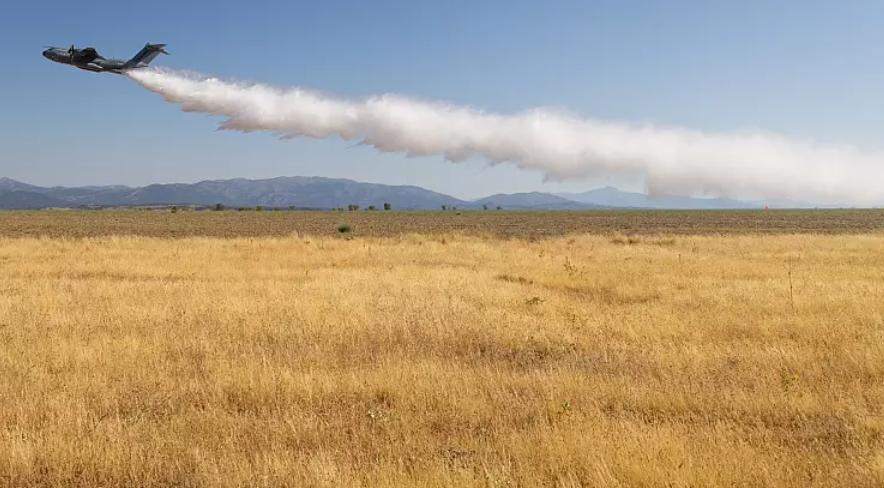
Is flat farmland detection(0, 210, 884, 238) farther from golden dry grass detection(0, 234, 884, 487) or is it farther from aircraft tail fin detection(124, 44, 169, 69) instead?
golden dry grass detection(0, 234, 884, 487)

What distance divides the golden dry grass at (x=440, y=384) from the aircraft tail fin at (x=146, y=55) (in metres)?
17.0

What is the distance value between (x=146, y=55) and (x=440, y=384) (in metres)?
29.5

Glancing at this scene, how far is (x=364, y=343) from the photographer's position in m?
10.5

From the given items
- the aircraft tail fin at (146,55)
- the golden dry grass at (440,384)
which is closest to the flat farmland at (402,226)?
the aircraft tail fin at (146,55)

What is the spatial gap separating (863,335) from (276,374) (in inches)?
366

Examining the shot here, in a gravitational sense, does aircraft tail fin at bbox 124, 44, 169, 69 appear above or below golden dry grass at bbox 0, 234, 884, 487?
above

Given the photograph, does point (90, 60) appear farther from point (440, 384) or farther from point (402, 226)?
point (402, 226)

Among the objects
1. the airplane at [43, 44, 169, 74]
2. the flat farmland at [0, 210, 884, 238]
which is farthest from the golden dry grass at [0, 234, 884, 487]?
the flat farmland at [0, 210, 884, 238]

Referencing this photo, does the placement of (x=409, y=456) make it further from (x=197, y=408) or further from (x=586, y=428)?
(x=197, y=408)

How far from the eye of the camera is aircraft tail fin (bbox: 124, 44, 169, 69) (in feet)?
102

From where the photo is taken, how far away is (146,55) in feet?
103

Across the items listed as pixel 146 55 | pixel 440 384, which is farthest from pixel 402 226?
pixel 440 384

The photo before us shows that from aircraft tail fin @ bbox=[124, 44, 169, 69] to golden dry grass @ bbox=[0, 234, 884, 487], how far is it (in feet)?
55.8

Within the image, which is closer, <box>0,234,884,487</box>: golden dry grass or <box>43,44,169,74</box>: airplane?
<box>0,234,884,487</box>: golden dry grass
